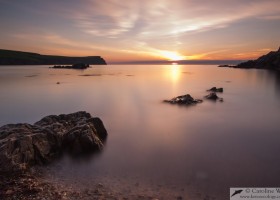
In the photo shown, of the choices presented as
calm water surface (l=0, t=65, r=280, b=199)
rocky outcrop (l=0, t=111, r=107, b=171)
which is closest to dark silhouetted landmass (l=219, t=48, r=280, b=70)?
calm water surface (l=0, t=65, r=280, b=199)

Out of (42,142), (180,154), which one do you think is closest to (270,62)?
(180,154)

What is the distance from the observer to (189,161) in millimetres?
13438

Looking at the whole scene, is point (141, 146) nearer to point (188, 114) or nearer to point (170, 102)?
point (188, 114)

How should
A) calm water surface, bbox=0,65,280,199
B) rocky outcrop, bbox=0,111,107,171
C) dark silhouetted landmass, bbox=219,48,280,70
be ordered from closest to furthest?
calm water surface, bbox=0,65,280,199, rocky outcrop, bbox=0,111,107,171, dark silhouetted landmass, bbox=219,48,280,70

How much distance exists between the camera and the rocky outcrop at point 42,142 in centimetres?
1162

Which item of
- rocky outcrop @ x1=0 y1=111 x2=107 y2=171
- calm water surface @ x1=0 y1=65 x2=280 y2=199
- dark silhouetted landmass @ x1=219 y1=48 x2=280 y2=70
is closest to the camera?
calm water surface @ x1=0 y1=65 x2=280 y2=199

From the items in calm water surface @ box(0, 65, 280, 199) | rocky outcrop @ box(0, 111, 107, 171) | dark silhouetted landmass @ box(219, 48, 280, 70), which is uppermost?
dark silhouetted landmass @ box(219, 48, 280, 70)

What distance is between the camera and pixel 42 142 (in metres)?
13.3

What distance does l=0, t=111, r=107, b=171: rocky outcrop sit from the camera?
11617 millimetres

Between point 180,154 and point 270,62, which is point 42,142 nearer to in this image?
point 180,154

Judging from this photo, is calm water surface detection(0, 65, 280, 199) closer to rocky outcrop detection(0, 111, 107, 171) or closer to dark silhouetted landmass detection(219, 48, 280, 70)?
rocky outcrop detection(0, 111, 107, 171)

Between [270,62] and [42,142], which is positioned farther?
[270,62]

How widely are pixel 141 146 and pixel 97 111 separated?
12.9 meters

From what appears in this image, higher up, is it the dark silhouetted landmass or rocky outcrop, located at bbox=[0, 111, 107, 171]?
the dark silhouetted landmass
